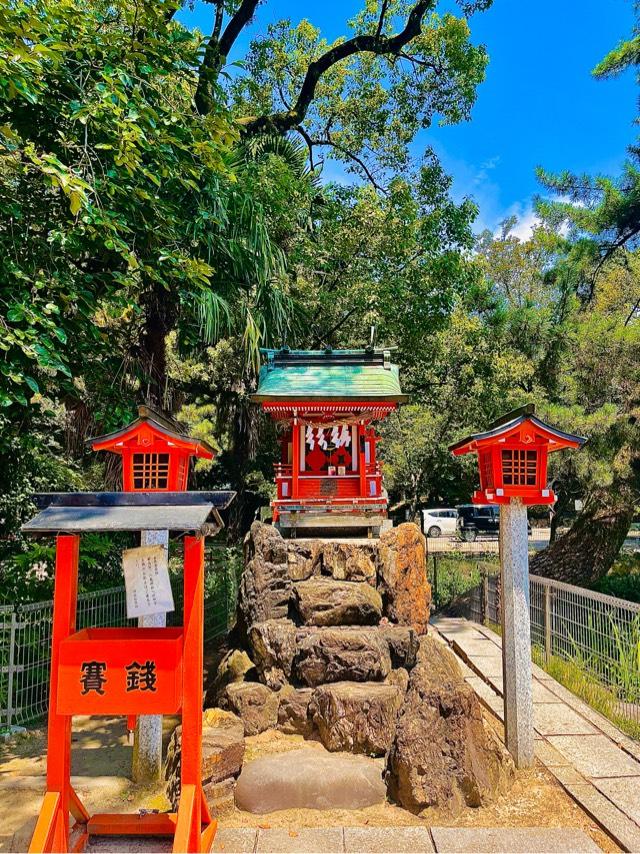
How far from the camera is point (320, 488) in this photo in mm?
10477

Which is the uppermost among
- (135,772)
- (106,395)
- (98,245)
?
(98,245)

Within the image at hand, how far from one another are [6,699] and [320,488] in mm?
5711

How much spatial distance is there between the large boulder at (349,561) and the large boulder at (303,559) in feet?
0.35

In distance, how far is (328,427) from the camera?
10.6m

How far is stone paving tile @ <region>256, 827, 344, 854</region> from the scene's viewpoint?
13.4ft

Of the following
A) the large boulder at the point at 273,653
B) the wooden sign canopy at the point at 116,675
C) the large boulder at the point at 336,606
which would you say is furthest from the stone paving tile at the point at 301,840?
the large boulder at the point at 336,606

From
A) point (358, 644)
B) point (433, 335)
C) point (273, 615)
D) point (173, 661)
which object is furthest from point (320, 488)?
point (173, 661)

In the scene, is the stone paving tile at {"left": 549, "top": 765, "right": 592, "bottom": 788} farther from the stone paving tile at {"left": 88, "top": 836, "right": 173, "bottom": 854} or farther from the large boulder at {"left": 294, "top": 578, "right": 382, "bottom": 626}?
the stone paving tile at {"left": 88, "top": 836, "right": 173, "bottom": 854}

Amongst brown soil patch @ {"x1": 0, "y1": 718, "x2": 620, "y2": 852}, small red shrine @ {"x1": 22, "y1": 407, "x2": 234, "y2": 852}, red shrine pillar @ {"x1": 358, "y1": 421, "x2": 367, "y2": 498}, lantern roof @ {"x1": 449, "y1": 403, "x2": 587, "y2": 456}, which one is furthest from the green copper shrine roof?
small red shrine @ {"x1": 22, "y1": 407, "x2": 234, "y2": 852}

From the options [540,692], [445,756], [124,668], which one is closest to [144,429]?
[124,668]

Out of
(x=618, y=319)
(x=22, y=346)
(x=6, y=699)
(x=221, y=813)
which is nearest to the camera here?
(x=221, y=813)

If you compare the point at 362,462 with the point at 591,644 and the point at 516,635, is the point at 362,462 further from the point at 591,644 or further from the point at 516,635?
the point at 516,635

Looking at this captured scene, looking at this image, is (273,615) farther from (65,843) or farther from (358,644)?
(65,843)

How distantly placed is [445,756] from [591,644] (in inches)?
149
